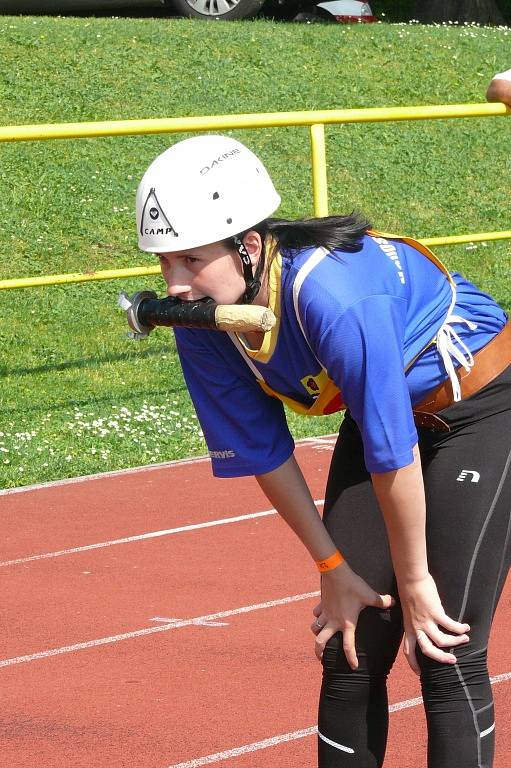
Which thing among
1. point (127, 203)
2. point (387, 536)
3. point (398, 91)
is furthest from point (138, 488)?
point (398, 91)

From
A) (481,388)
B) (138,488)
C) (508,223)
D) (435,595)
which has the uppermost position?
(481,388)

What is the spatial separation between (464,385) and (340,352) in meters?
0.49

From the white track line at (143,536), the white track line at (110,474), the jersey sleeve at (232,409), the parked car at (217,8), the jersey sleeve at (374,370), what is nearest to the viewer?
the jersey sleeve at (374,370)

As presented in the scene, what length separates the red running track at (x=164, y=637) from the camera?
4059mm

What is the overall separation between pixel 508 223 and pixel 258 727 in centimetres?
1054

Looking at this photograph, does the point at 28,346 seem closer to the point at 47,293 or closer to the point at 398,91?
the point at 47,293

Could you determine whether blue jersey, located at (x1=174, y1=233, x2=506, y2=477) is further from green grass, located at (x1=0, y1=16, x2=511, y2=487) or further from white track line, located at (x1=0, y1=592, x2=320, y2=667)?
green grass, located at (x1=0, y1=16, x2=511, y2=487)

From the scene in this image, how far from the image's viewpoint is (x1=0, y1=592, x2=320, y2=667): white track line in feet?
15.9

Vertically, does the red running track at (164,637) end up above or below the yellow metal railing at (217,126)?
below

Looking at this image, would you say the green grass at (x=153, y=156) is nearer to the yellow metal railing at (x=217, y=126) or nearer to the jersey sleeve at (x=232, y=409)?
the yellow metal railing at (x=217, y=126)

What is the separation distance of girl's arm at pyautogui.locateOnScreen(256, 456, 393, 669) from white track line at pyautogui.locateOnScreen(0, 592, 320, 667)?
191 centimetres

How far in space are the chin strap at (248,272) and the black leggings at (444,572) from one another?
497mm

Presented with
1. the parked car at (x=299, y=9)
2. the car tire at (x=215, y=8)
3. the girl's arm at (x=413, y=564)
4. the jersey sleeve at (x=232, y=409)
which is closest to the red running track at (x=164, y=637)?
the girl's arm at (x=413, y=564)

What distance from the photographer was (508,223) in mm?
13984
